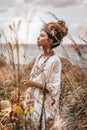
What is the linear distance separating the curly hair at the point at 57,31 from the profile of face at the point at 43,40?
0.02 m

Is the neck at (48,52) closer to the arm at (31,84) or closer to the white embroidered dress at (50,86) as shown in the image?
the white embroidered dress at (50,86)

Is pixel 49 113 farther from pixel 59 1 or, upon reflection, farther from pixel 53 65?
pixel 59 1

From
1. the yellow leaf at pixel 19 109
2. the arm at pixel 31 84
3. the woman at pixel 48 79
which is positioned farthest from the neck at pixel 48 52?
the yellow leaf at pixel 19 109

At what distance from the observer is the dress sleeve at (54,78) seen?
15.2 feet

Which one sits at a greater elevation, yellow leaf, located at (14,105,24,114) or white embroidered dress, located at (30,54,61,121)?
white embroidered dress, located at (30,54,61,121)

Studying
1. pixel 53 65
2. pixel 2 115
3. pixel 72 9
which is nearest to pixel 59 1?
pixel 72 9

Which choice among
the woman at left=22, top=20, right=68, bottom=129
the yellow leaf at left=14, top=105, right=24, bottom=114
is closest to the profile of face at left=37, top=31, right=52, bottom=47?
the woman at left=22, top=20, right=68, bottom=129

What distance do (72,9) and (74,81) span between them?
0.46 m

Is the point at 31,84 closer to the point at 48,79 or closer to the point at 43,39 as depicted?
the point at 48,79

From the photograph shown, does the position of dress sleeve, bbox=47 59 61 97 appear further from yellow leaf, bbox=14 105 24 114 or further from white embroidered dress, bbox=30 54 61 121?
yellow leaf, bbox=14 105 24 114

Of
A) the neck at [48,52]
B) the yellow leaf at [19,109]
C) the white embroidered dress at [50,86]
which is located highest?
the neck at [48,52]

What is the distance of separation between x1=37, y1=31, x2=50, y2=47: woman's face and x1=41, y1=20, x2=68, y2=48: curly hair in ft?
0.07

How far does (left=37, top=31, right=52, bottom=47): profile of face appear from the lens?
4656 mm

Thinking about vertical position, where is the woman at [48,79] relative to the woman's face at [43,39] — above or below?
below
